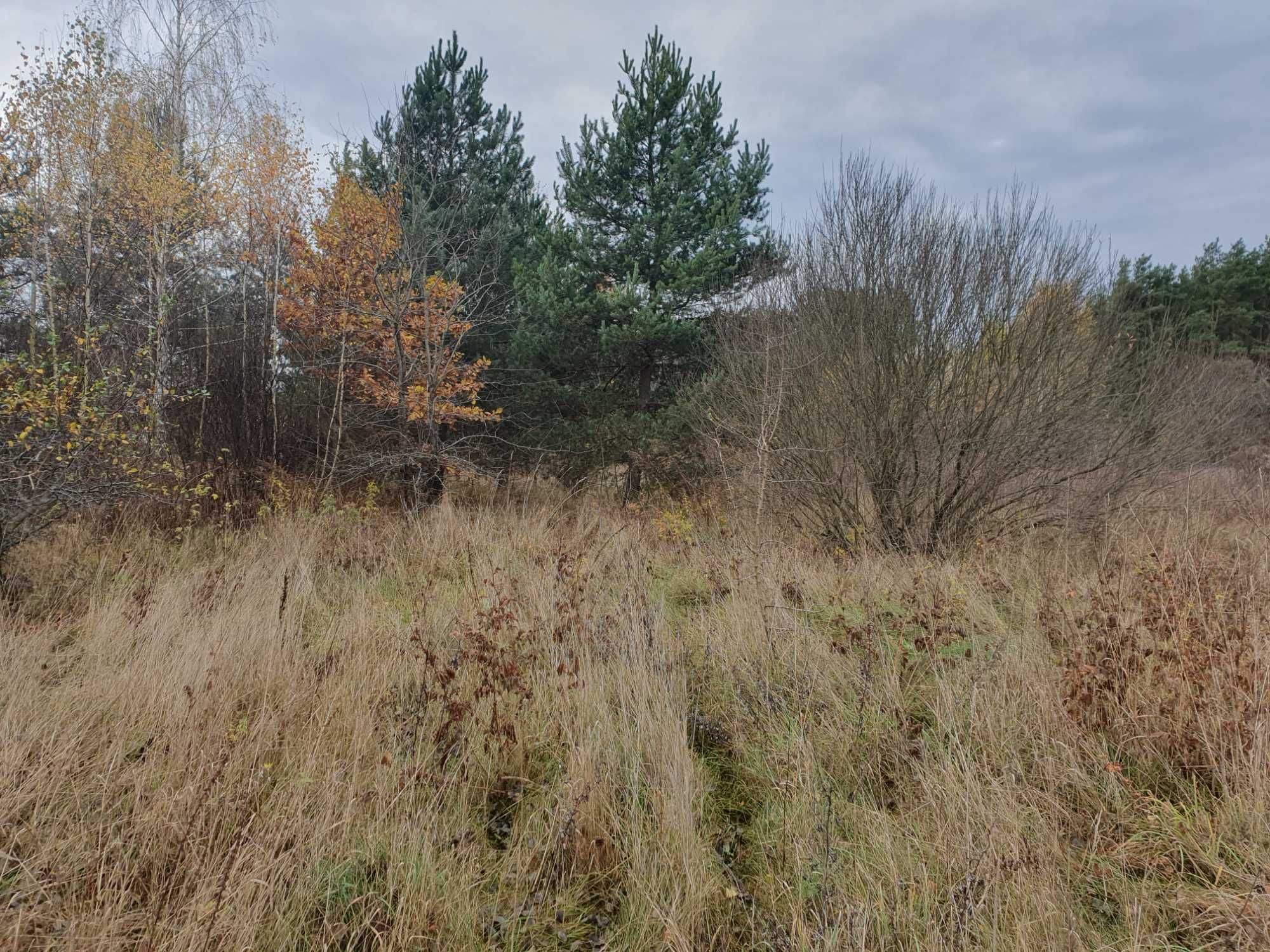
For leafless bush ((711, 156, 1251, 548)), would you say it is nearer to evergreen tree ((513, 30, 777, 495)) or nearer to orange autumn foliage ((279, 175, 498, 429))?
evergreen tree ((513, 30, 777, 495))

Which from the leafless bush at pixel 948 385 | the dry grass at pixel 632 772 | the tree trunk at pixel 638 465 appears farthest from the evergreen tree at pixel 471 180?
the dry grass at pixel 632 772

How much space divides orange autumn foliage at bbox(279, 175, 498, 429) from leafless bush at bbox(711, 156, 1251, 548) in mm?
4240

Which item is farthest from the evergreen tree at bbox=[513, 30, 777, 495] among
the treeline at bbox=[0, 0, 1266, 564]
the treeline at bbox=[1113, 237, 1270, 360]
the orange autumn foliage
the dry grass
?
Result: the treeline at bbox=[1113, 237, 1270, 360]

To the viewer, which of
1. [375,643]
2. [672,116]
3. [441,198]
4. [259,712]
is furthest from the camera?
[441,198]

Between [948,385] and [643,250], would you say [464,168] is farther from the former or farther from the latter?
[948,385]

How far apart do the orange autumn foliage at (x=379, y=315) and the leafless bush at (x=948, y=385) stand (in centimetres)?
424

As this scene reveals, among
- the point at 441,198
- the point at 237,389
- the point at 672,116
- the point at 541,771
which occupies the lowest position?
the point at 541,771

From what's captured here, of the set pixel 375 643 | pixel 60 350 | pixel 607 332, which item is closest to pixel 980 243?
pixel 607 332

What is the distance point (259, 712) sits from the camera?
7.75 ft

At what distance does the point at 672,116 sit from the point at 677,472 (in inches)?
226

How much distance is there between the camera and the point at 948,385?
5418 mm

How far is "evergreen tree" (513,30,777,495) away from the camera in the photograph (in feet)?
27.2

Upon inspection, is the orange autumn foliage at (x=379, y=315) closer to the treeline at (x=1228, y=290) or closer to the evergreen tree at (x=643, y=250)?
the evergreen tree at (x=643, y=250)

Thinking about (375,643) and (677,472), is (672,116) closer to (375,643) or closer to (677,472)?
(677,472)
